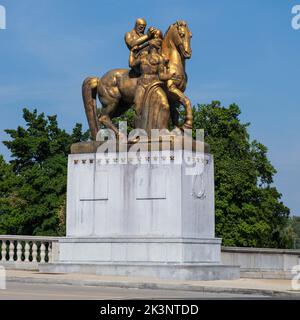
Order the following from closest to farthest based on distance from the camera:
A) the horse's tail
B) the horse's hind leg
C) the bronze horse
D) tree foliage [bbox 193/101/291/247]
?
the bronze horse
the horse's hind leg
the horse's tail
tree foliage [bbox 193/101/291/247]

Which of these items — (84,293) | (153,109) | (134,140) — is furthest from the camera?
(153,109)

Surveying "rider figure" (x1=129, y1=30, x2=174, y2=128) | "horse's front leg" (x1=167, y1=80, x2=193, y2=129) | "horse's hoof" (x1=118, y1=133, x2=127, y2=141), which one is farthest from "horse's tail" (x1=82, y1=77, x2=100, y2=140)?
"horse's front leg" (x1=167, y1=80, x2=193, y2=129)

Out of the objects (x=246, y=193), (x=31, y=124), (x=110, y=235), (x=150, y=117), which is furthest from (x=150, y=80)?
(x=31, y=124)

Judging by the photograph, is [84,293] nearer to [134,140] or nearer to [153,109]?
[134,140]

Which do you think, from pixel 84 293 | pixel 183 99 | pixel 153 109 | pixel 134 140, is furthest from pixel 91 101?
pixel 84 293

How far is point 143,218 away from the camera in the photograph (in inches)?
1011

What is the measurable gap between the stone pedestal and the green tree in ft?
86.4

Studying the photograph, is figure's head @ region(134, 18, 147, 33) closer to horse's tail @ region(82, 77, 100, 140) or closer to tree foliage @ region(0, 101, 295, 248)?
horse's tail @ region(82, 77, 100, 140)

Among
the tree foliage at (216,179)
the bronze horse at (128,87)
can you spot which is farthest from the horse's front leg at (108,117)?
the tree foliage at (216,179)

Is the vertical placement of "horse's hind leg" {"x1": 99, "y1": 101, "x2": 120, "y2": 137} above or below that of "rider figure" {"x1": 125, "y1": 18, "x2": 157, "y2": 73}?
below

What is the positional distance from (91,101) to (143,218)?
17.3ft

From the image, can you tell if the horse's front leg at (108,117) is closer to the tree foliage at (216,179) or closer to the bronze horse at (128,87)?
the bronze horse at (128,87)

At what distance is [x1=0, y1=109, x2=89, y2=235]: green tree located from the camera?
54938mm

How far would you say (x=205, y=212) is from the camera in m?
26.5
